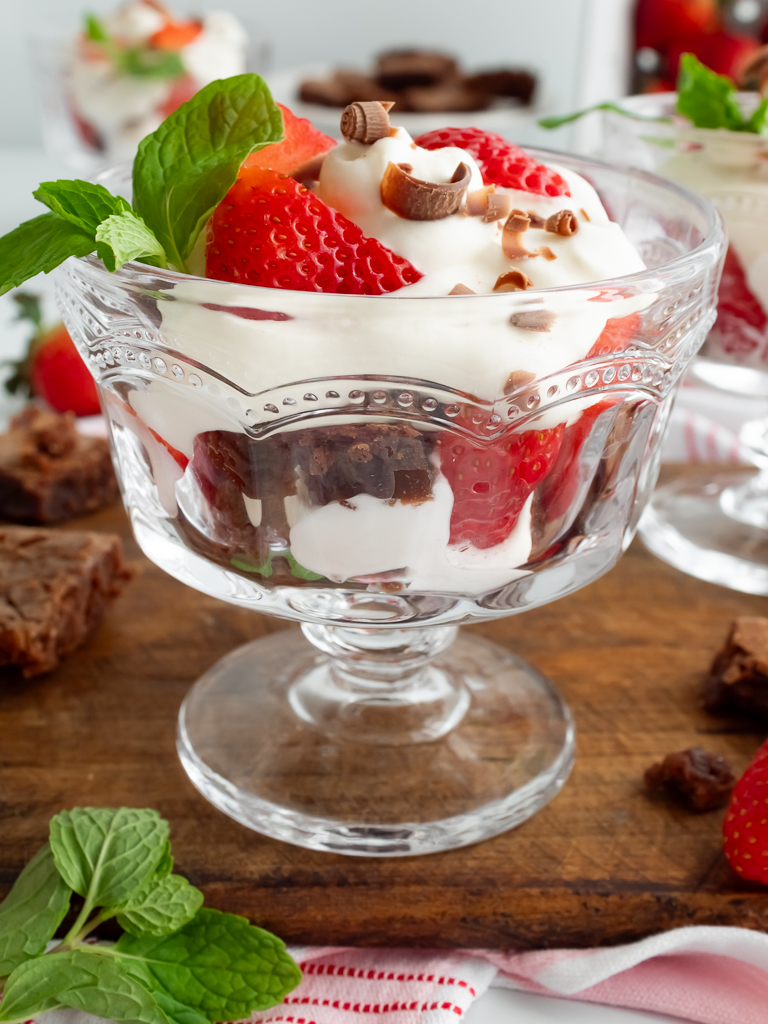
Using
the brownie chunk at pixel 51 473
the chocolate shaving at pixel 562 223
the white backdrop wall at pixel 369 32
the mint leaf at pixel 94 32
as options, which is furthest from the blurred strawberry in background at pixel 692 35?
the chocolate shaving at pixel 562 223

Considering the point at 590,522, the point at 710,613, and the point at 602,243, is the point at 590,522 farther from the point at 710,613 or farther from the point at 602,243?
the point at 710,613

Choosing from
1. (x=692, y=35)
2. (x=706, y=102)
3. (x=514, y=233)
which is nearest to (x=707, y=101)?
(x=706, y=102)

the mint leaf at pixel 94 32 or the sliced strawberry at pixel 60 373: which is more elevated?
the mint leaf at pixel 94 32

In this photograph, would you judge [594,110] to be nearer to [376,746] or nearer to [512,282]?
[512,282]

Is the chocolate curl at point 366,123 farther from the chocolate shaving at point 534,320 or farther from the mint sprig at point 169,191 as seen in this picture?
the chocolate shaving at point 534,320

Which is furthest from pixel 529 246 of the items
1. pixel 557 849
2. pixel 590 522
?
pixel 557 849

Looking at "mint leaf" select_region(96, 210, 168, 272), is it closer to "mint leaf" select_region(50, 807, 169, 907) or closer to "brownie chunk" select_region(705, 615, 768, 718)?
"mint leaf" select_region(50, 807, 169, 907)
